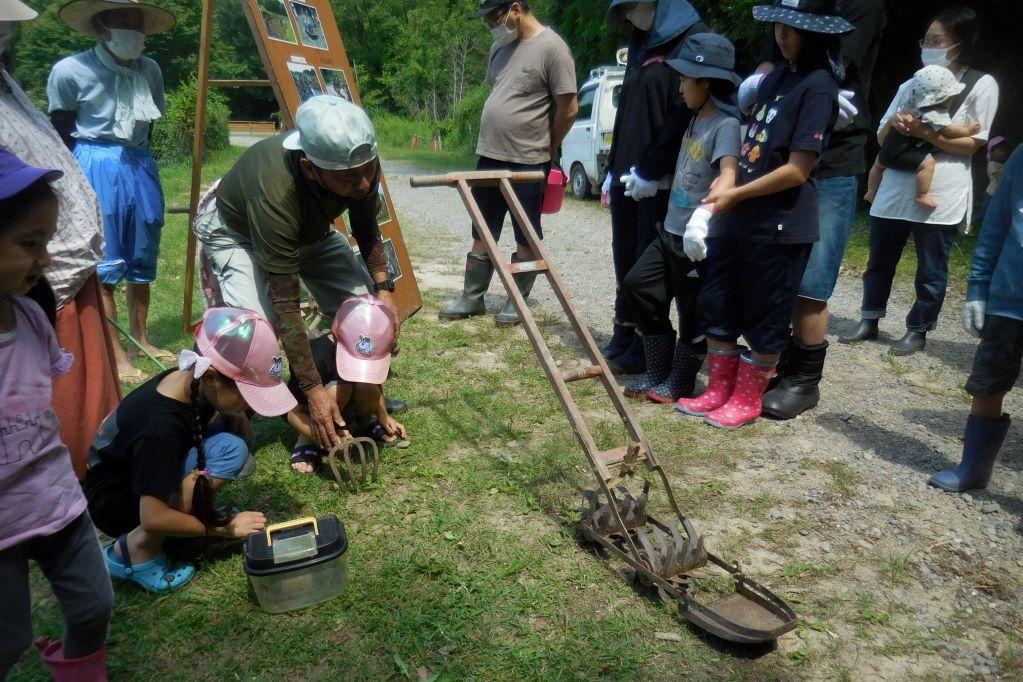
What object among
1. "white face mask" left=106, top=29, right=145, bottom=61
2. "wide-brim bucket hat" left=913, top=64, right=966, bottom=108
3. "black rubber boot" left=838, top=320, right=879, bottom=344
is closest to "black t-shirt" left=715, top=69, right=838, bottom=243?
"wide-brim bucket hat" left=913, top=64, right=966, bottom=108

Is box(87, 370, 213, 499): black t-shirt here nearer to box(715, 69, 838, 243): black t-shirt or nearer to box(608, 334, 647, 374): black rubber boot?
box(715, 69, 838, 243): black t-shirt

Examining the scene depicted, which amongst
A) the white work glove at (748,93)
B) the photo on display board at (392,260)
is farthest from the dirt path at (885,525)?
the photo on display board at (392,260)

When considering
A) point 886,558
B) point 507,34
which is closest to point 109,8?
point 507,34

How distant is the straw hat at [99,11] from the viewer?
13.6 feet

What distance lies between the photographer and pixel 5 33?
259 centimetres

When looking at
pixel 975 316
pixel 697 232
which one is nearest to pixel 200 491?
pixel 697 232

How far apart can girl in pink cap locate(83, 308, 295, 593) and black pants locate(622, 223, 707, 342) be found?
2.10 m

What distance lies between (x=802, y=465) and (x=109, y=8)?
Result: 14.7ft

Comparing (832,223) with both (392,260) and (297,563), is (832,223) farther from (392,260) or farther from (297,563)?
(297,563)

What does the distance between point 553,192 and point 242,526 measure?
146 inches

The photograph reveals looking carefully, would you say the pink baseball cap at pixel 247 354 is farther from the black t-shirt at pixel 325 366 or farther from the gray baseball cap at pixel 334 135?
the black t-shirt at pixel 325 366

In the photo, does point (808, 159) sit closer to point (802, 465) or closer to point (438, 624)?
point (802, 465)

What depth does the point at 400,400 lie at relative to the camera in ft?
14.2

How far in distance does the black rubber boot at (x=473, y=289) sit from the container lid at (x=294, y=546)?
3.45 meters
